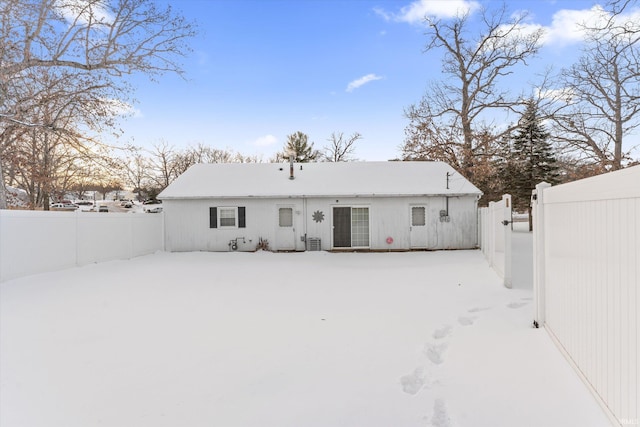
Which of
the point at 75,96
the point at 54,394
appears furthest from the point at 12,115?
the point at 54,394

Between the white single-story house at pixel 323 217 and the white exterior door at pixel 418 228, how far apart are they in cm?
4

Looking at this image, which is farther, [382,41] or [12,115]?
[382,41]

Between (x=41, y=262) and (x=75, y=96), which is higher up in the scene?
(x=75, y=96)

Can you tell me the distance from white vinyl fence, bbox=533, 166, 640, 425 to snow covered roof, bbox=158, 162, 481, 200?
30.7 feet

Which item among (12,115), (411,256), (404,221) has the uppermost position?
(12,115)

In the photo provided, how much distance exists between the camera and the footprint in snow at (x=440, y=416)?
84.7 inches

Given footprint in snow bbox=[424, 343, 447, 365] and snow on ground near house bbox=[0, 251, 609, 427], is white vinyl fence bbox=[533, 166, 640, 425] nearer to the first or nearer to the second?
snow on ground near house bbox=[0, 251, 609, 427]

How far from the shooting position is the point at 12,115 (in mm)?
10938

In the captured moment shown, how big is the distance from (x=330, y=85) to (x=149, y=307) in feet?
50.7

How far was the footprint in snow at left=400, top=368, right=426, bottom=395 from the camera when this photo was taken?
8.45 feet

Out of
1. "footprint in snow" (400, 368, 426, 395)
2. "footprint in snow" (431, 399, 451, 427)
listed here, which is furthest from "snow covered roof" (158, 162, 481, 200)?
"footprint in snow" (431, 399, 451, 427)

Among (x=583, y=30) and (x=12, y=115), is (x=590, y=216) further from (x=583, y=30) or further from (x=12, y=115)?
(x=12, y=115)

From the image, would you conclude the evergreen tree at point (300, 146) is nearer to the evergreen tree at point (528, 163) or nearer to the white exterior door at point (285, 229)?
the evergreen tree at point (528, 163)

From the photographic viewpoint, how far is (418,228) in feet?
40.5
